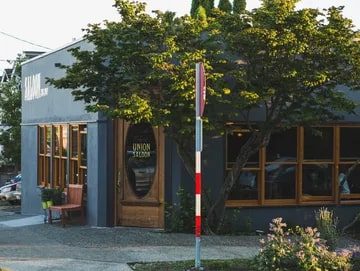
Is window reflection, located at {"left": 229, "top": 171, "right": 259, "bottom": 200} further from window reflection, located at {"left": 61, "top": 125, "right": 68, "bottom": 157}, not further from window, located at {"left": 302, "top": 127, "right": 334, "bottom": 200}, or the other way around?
window reflection, located at {"left": 61, "top": 125, "right": 68, "bottom": 157}

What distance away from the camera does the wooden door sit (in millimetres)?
13336

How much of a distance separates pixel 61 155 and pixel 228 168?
6008 millimetres

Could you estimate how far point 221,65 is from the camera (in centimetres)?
1146

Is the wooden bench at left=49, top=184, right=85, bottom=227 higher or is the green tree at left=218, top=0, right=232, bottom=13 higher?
the green tree at left=218, top=0, right=232, bottom=13

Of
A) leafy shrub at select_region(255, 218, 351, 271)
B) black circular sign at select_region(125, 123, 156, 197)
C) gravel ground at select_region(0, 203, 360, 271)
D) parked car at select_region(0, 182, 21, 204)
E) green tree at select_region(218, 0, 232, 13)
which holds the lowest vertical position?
parked car at select_region(0, 182, 21, 204)

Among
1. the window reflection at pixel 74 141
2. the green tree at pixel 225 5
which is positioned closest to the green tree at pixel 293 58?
the green tree at pixel 225 5

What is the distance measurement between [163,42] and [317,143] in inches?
189

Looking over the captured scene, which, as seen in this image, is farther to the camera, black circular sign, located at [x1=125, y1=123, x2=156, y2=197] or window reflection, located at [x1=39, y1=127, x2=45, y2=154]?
window reflection, located at [x1=39, y1=127, x2=45, y2=154]

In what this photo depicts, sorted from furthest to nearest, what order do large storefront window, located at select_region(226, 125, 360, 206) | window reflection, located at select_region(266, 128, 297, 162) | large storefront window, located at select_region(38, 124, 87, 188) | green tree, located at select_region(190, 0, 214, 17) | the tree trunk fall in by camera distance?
green tree, located at select_region(190, 0, 214, 17) < large storefront window, located at select_region(38, 124, 87, 188) < window reflection, located at select_region(266, 128, 297, 162) < large storefront window, located at select_region(226, 125, 360, 206) < the tree trunk

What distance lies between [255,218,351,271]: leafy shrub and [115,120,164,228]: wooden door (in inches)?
204

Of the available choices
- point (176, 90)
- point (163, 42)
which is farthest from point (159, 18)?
point (176, 90)

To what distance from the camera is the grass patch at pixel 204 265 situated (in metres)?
8.92

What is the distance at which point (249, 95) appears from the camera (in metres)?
10.6

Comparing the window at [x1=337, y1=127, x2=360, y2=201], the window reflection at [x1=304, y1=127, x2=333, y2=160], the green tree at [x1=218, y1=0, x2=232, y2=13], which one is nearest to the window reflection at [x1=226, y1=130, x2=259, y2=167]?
the window reflection at [x1=304, y1=127, x2=333, y2=160]
